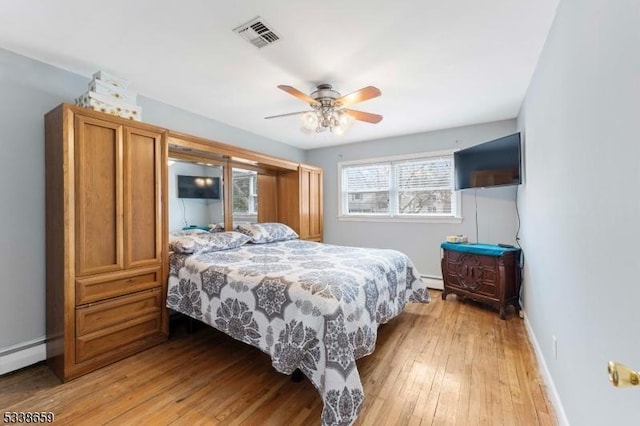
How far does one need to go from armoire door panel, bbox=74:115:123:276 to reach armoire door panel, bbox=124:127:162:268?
2.9 inches

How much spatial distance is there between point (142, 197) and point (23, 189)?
0.84 m

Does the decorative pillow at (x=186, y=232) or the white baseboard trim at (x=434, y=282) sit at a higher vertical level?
the decorative pillow at (x=186, y=232)

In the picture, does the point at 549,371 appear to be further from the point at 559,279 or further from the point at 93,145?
the point at 93,145

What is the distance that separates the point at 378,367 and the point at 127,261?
7.53 feet

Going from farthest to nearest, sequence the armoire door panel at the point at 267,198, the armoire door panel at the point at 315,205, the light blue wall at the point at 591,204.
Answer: the armoire door panel at the point at 315,205 → the armoire door panel at the point at 267,198 → the light blue wall at the point at 591,204

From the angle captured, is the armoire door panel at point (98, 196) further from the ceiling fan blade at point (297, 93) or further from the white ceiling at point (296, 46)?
the ceiling fan blade at point (297, 93)

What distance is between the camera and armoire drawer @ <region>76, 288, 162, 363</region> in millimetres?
2113

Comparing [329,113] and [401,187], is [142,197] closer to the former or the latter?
[329,113]

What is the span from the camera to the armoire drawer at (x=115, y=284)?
83.2 inches

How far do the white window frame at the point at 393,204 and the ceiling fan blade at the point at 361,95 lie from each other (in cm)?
229

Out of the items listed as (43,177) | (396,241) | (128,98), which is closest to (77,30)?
(128,98)

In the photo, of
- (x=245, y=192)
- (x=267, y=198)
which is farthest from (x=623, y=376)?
(x=267, y=198)

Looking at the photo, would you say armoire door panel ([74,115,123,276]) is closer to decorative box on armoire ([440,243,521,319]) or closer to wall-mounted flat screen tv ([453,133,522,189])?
decorative box on armoire ([440,243,521,319])

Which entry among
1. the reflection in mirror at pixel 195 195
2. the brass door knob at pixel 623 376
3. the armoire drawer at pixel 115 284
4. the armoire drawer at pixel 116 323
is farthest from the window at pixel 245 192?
the brass door knob at pixel 623 376
